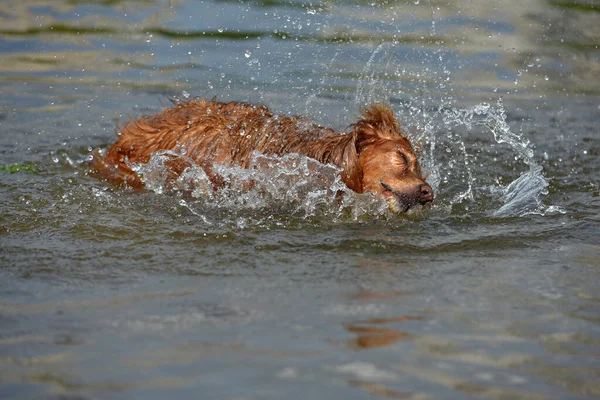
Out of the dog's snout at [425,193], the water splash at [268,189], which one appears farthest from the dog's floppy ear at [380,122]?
the dog's snout at [425,193]

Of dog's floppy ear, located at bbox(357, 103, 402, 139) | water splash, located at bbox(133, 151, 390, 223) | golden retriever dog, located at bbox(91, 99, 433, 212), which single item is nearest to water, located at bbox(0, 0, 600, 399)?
water splash, located at bbox(133, 151, 390, 223)

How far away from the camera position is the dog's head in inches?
239

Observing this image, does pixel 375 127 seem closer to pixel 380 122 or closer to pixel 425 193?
pixel 380 122

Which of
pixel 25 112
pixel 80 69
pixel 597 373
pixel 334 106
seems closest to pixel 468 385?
pixel 597 373

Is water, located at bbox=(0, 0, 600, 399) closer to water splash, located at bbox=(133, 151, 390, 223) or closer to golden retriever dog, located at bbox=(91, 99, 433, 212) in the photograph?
water splash, located at bbox=(133, 151, 390, 223)

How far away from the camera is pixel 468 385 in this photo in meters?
3.60

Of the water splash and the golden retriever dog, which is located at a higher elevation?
the golden retriever dog

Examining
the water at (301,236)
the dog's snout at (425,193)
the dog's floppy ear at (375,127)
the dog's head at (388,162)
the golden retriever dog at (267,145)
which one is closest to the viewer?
the water at (301,236)

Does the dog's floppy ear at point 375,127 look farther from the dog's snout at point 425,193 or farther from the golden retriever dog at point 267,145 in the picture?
the dog's snout at point 425,193

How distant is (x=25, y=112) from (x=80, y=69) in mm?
1712

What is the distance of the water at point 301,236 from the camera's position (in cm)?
376

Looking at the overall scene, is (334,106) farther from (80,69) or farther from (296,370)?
(296,370)

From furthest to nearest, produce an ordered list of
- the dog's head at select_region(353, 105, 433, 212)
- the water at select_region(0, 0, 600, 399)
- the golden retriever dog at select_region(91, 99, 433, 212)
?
the golden retriever dog at select_region(91, 99, 433, 212), the dog's head at select_region(353, 105, 433, 212), the water at select_region(0, 0, 600, 399)

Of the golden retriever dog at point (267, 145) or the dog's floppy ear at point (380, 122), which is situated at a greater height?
the dog's floppy ear at point (380, 122)
